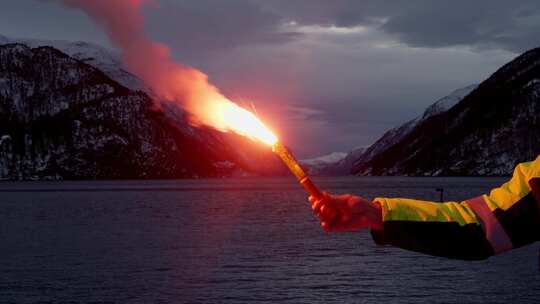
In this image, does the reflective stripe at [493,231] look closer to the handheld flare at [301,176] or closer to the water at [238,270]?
the handheld flare at [301,176]

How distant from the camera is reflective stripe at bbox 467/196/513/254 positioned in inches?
149

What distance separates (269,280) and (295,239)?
39.1 m

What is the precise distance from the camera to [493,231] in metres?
3.80

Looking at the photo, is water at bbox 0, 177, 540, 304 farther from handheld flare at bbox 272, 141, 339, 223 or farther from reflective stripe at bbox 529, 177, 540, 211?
reflective stripe at bbox 529, 177, 540, 211

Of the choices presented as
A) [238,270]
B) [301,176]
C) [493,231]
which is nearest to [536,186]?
[493,231]

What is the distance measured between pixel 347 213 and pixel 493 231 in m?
0.77

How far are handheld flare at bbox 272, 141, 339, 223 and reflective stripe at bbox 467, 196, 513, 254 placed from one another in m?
0.78

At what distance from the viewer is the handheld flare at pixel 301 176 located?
3.80 m

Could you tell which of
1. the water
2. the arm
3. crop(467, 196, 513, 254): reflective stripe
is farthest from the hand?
the water

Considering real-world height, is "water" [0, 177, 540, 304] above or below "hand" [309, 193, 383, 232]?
below

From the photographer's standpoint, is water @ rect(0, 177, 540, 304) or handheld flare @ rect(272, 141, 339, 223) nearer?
handheld flare @ rect(272, 141, 339, 223)

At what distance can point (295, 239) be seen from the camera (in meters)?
96.9

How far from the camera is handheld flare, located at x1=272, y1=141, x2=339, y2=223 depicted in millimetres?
3799

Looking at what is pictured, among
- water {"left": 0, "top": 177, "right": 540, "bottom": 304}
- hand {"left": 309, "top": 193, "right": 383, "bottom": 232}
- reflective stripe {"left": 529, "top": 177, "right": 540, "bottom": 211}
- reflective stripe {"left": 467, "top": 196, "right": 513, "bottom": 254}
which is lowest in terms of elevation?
water {"left": 0, "top": 177, "right": 540, "bottom": 304}
